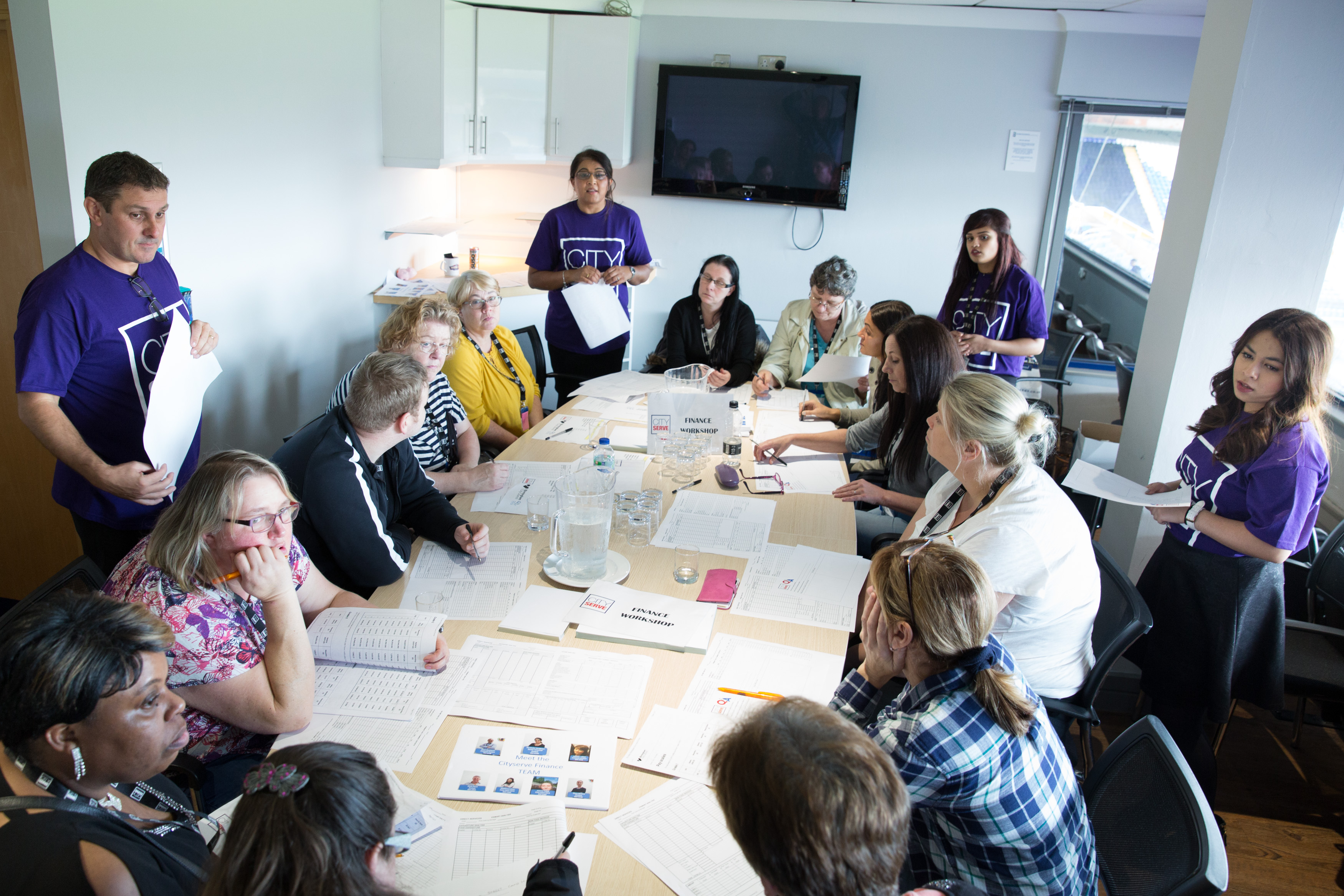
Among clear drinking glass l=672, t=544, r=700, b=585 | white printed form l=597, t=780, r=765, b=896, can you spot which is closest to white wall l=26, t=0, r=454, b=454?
clear drinking glass l=672, t=544, r=700, b=585

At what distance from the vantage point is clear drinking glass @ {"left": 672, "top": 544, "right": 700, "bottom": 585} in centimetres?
208

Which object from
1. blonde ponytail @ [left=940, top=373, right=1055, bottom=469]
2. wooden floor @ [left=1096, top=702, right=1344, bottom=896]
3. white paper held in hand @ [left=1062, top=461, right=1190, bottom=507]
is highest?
blonde ponytail @ [left=940, top=373, right=1055, bottom=469]

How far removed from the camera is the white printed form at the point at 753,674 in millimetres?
1618

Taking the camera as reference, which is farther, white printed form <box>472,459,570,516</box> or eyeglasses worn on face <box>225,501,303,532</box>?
white printed form <box>472,459,570,516</box>

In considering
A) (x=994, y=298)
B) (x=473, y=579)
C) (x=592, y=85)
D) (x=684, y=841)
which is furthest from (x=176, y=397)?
(x=592, y=85)

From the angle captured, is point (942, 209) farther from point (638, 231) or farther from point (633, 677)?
point (633, 677)

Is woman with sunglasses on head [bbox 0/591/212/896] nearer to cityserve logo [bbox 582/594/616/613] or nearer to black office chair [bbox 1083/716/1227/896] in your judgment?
cityserve logo [bbox 582/594/616/613]

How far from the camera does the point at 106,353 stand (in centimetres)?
225

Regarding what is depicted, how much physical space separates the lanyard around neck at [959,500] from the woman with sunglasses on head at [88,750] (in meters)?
1.57

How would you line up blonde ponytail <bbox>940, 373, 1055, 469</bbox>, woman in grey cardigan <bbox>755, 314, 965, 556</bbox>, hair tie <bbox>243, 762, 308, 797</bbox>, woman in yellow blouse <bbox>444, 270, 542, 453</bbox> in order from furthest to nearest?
woman in yellow blouse <bbox>444, 270, 542, 453</bbox> < woman in grey cardigan <bbox>755, 314, 965, 556</bbox> < blonde ponytail <bbox>940, 373, 1055, 469</bbox> < hair tie <bbox>243, 762, 308, 797</bbox>

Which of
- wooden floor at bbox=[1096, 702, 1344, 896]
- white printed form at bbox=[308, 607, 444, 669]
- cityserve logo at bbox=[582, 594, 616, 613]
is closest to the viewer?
white printed form at bbox=[308, 607, 444, 669]

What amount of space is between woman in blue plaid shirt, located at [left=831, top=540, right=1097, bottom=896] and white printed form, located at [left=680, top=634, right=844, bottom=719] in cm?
23

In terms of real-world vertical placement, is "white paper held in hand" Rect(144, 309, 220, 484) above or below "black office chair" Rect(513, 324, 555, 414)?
above

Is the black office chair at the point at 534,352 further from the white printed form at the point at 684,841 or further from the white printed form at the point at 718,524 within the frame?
the white printed form at the point at 684,841
